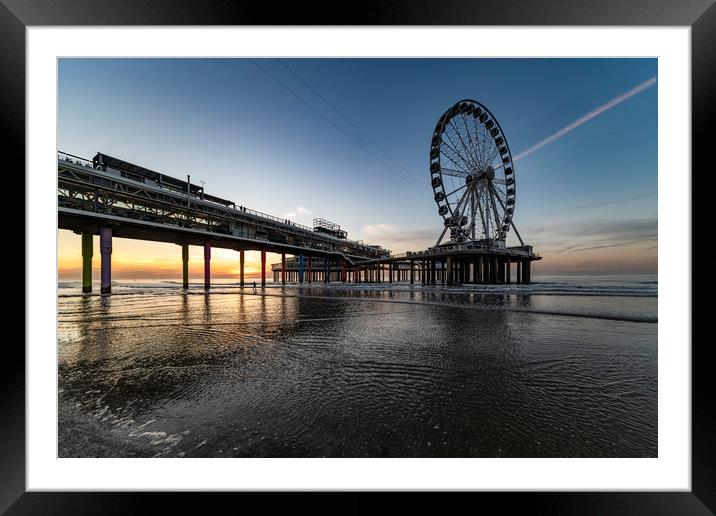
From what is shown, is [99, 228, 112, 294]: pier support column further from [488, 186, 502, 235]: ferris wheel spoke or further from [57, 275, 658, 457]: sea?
[488, 186, 502, 235]: ferris wheel spoke

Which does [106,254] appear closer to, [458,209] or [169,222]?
[169,222]

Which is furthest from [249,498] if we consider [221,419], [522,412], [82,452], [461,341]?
[461,341]

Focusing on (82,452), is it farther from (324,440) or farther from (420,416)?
(420,416)

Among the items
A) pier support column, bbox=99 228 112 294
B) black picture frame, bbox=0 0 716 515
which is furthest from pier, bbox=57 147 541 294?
black picture frame, bbox=0 0 716 515
